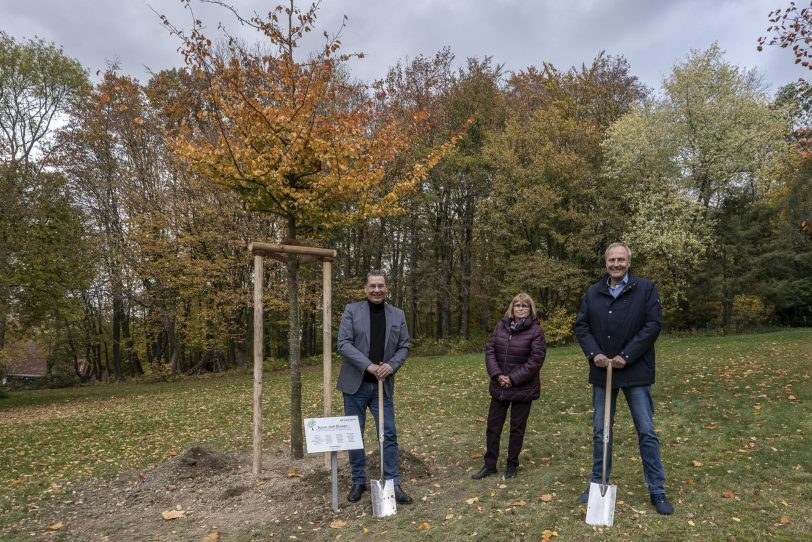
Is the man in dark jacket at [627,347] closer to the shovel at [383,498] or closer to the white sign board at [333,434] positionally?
the shovel at [383,498]

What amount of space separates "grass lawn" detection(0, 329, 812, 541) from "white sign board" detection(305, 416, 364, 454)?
627 millimetres

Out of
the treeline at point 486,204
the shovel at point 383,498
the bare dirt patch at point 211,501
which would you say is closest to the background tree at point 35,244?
the treeline at point 486,204

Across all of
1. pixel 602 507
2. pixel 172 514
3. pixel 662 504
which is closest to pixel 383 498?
pixel 602 507

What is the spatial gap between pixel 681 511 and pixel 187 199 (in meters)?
18.9

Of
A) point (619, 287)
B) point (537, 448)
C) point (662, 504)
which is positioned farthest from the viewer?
point (537, 448)

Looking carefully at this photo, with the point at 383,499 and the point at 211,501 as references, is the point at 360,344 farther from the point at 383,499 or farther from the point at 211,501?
the point at 211,501

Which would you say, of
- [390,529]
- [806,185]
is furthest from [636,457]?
[806,185]

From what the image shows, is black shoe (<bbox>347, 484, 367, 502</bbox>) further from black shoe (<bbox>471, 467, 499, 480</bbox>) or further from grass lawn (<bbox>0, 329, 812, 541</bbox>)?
black shoe (<bbox>471, 467, 499, 480</bbox>)

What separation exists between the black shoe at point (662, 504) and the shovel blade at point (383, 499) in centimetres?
222

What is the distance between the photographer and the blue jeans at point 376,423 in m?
4.96

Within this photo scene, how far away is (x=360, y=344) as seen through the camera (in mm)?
5066

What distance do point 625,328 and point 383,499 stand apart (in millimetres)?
2637

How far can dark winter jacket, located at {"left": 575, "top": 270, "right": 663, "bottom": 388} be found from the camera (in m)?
4.37

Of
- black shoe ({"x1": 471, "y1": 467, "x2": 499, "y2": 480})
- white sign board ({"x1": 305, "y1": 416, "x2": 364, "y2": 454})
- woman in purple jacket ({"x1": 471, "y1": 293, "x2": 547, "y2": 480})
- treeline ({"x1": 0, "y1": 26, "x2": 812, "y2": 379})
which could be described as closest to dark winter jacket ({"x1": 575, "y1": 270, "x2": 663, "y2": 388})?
woman in purple jacket ({"x1": 471, "y1": 293, "x2": 547, "y2": 480})
